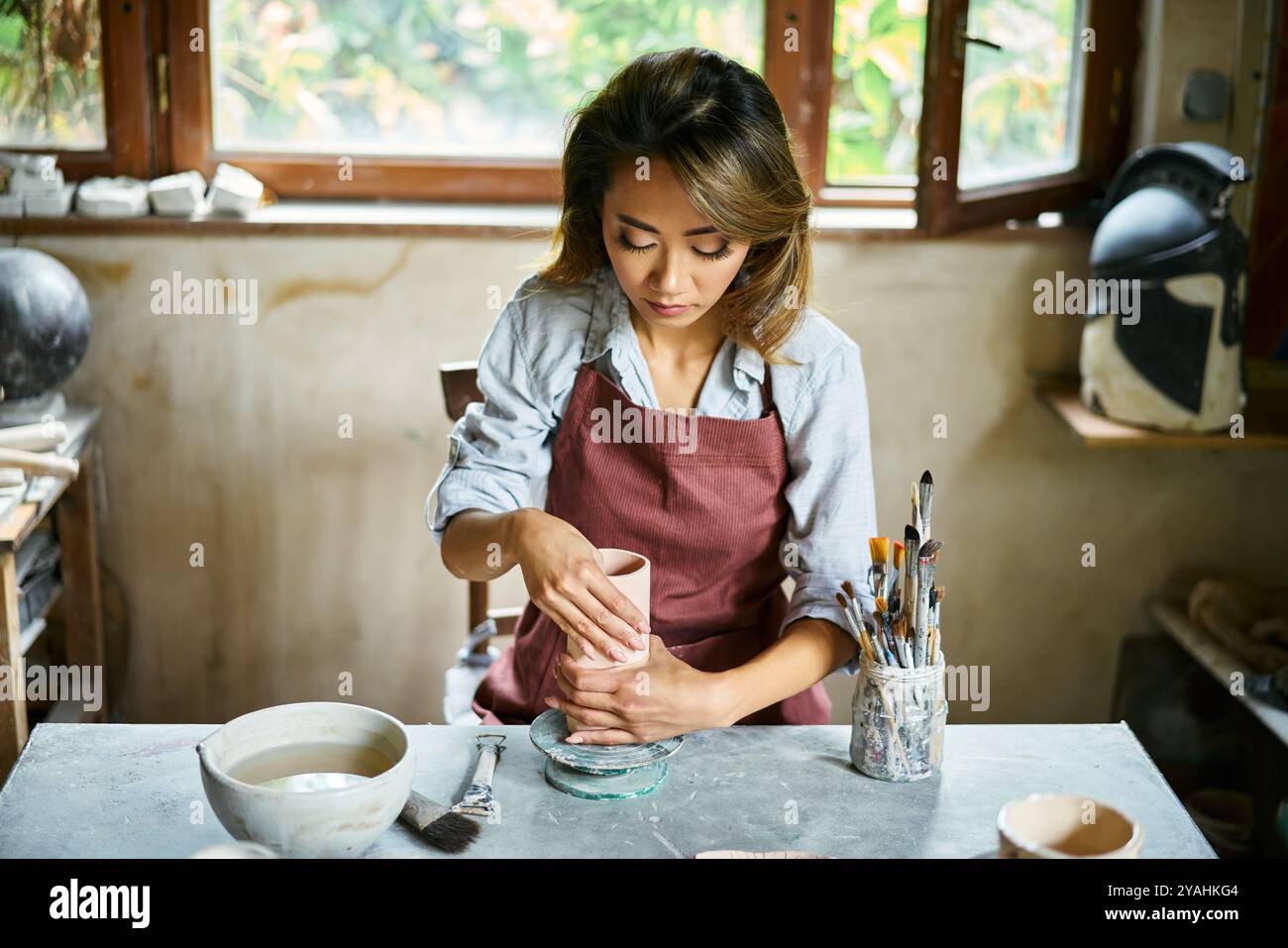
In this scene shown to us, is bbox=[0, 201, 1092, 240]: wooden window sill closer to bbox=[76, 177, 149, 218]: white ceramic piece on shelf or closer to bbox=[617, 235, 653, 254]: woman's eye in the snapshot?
bbox=[76, 177, 149, 218]: white ceramic piece on shelf

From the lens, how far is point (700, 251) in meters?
1.53

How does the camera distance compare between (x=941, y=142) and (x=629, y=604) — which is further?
(x=941, y=142)

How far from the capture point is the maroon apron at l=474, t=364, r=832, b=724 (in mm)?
1691

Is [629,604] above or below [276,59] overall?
below

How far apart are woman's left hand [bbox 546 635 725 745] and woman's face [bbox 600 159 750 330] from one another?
1.33 feet

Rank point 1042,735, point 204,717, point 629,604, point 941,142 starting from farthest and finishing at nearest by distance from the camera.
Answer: point 204,717, point 941,142, point 1042,735, point 629,604

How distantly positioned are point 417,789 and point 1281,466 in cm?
216

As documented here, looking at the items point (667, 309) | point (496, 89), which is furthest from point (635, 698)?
point (496, 89)

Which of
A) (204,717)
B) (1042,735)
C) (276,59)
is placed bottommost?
(204,717)

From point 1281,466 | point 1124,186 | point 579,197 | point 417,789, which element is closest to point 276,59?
point 579,197

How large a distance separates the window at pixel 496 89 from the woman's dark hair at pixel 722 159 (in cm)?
103

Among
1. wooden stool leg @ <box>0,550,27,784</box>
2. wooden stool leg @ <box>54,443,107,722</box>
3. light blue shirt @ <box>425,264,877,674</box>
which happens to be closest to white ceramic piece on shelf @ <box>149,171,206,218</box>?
wooden stool leg @ <box>54,443,107,722</box>

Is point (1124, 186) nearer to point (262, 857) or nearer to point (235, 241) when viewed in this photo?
point (235, 241)
